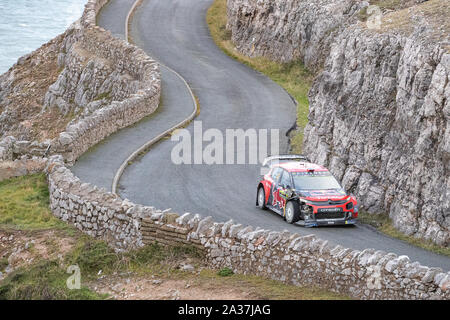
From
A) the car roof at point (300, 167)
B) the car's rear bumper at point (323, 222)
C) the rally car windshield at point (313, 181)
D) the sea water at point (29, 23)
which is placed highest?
the car roof at point (300, 167)

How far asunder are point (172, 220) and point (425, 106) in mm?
8728

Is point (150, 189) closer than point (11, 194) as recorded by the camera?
No

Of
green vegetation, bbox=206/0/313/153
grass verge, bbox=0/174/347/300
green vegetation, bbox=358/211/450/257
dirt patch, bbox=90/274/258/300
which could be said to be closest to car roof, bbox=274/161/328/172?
green vegetation, bbox=358/211/450/257

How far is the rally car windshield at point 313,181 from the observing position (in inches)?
955

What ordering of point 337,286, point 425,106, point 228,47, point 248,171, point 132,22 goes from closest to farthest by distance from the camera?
point 337,286 → point 425,106 → point 248,171 → point 228,47 → point 132,22

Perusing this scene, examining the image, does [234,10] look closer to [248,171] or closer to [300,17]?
[300,17]

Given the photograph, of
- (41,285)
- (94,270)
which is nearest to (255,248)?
(94,270)

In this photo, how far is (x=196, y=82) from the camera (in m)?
48.8

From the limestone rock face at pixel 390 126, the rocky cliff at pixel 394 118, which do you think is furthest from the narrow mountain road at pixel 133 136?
the limestone rock face at pixel 390 126

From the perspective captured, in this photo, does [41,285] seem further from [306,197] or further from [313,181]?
[313,181]

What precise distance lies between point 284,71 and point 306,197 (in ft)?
92.2

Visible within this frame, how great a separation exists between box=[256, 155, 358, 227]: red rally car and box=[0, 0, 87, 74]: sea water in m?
71.8

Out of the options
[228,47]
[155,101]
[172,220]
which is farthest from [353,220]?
[228,47]

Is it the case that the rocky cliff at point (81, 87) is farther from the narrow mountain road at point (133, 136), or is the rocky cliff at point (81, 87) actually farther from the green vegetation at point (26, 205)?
the green vegetation at point (26, 205)
